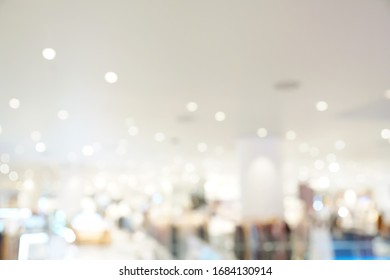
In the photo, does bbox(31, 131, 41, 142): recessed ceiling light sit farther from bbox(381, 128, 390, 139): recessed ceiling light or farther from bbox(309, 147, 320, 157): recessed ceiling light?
bbox(381, 128, 390, 139): recessed ceiling light

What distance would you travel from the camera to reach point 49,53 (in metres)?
3.15

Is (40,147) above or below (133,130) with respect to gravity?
below

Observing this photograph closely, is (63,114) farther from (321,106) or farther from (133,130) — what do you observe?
(321,106)

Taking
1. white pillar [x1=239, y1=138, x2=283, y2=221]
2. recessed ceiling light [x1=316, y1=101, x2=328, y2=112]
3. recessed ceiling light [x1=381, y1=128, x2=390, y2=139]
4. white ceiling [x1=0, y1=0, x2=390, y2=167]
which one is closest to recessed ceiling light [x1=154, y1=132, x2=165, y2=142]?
white ceiling [x1=0, y1=0, x2=390, y2=167]

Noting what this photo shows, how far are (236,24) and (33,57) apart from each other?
5.40ft

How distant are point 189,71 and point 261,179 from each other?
9.76 feet

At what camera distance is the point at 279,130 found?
5.44 meters

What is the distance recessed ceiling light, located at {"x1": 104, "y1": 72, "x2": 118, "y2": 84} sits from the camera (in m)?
3.56

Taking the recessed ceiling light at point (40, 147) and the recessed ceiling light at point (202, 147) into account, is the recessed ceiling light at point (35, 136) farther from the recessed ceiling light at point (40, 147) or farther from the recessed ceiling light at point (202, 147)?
the recessed ceiling light at point (202, 147)

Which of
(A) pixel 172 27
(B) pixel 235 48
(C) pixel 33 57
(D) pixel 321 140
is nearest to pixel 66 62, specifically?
(C) pixel 33 57

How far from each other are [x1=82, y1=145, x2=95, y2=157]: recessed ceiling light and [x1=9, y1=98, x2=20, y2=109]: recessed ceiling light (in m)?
1.31

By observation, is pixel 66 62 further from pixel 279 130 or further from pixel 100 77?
pixel 279 130

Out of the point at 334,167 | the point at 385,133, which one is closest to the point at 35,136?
the point at 334,167

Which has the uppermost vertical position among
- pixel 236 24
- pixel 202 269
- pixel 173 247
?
pixel 236 24
